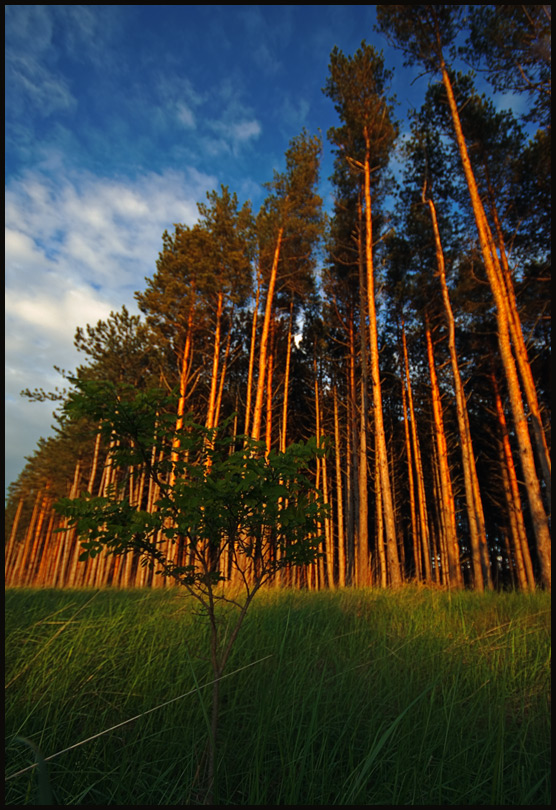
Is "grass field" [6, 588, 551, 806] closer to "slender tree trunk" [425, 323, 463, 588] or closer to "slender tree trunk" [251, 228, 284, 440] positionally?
"slender tree trunk" [425, 323, 463, 588]

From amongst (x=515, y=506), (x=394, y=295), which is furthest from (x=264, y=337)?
(x=515, y=506)

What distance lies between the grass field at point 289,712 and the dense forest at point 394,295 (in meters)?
4.38

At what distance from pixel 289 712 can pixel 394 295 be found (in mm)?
13119

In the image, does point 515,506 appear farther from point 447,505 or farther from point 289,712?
point 289,712

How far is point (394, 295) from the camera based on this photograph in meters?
13.4

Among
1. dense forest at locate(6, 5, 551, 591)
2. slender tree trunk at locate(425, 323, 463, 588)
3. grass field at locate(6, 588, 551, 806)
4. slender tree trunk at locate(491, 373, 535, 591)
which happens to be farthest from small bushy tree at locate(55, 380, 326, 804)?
slender tree trunk at locate(491, 373, 535, 591)

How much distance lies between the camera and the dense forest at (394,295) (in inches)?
341

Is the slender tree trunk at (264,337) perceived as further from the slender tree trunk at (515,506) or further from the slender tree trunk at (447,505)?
the slender tree trunk at (515,506)

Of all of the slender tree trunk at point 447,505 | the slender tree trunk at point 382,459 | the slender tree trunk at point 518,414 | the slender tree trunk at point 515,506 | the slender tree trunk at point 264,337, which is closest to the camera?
the slender tree trunk at point 518,414

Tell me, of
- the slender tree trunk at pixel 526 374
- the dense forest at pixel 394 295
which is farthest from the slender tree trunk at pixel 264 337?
the slender tree trunk at pixel 526 374

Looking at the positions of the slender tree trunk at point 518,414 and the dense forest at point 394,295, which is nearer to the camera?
the slender tree trunk at point 518,414

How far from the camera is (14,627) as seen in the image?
3984 mm

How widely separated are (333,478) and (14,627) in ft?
58.9

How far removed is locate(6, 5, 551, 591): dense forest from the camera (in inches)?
341
